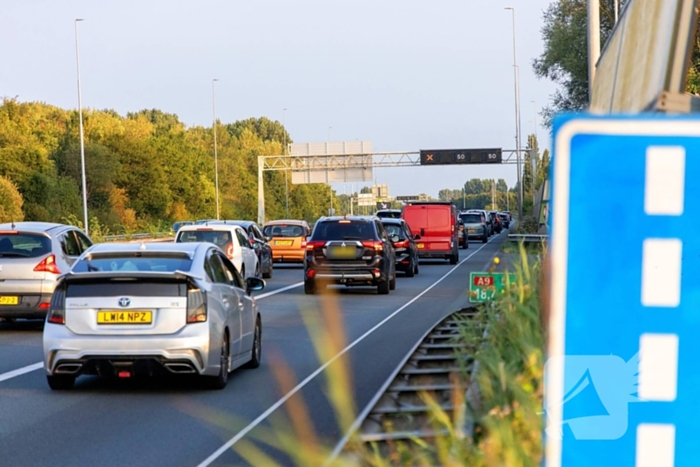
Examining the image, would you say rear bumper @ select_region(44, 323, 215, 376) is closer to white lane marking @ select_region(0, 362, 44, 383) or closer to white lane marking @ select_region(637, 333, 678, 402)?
white lane marking @ select_region(0, 362, 44, 383)

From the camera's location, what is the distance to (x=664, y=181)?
5.89 feet

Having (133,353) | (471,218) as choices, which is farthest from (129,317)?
(471,218)

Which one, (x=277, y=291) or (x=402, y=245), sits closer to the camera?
(x=277, y=291)

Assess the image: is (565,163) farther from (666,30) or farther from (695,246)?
(666,30)

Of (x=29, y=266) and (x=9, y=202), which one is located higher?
(x=29, y=266)

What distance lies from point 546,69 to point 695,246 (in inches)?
2139

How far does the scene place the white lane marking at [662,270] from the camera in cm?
178

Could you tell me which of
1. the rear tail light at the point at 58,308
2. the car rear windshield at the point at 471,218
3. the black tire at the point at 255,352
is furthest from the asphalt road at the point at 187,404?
the car rear windshield at the point at 471,218

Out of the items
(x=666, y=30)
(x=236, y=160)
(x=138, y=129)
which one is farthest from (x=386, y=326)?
(x=236, y=160)

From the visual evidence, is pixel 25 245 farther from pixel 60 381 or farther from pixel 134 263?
pixel 60 381

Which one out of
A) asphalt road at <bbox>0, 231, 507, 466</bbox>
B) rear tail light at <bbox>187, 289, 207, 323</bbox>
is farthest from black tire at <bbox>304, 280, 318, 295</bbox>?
rear tail light at <bbox>187, 289, 207, 323</bbox>

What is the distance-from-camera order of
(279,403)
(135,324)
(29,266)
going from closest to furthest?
(279,403)
(135,324)
(29,266)

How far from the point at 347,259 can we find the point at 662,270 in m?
25.2

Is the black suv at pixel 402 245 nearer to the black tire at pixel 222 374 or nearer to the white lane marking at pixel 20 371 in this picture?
the white lane marking at pixel 20 371
